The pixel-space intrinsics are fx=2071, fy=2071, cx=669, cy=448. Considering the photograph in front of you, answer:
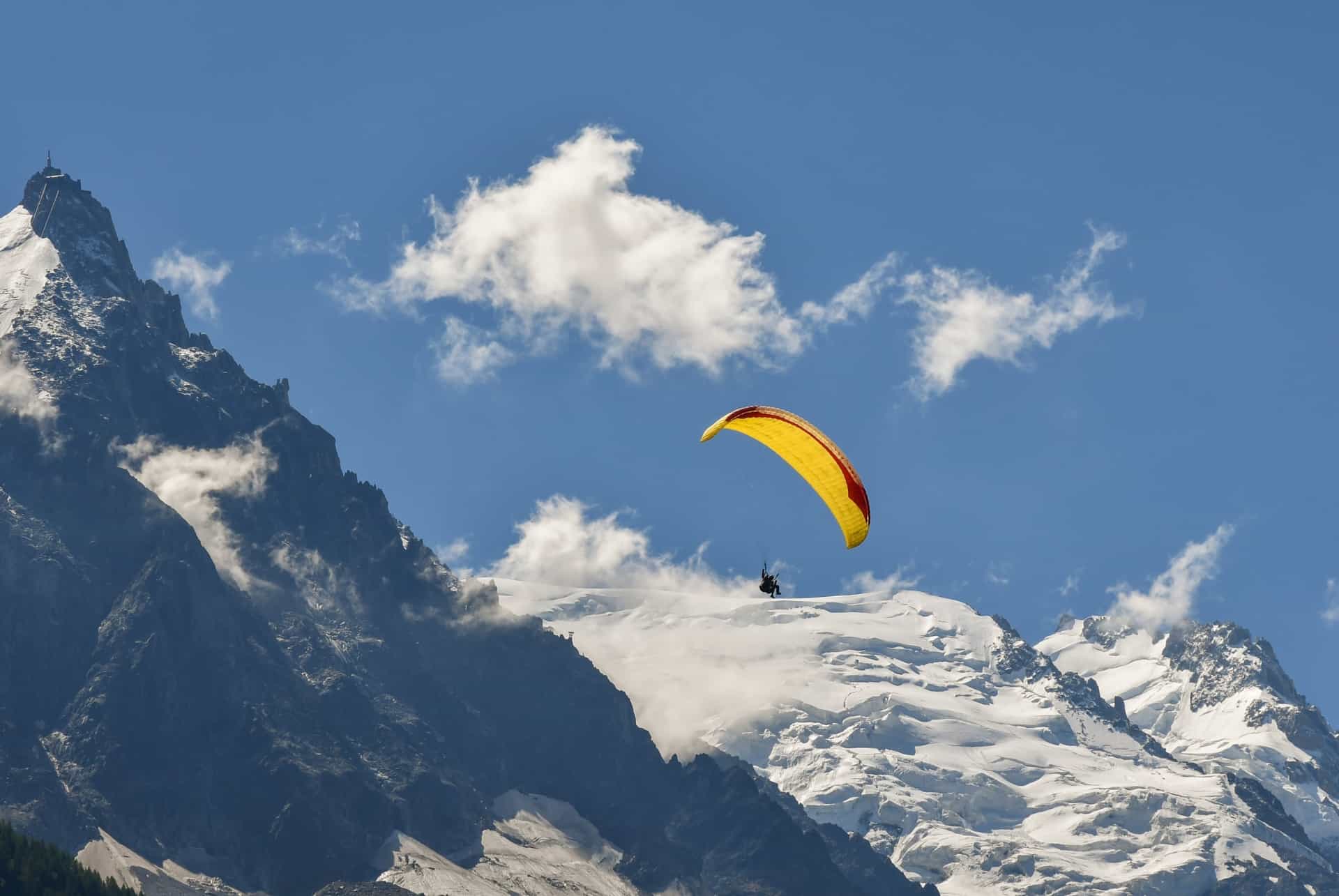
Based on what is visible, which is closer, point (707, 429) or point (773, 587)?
point (707, 429)

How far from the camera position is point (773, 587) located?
141 metres

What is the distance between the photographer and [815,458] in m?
136

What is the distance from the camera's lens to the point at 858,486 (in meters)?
134

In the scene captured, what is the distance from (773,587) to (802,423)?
39.8 ft

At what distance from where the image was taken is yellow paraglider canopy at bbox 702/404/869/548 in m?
134

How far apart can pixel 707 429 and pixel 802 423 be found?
881 centimetres

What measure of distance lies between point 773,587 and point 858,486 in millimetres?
10980

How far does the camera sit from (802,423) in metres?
136

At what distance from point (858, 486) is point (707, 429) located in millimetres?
11279

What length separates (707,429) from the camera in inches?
5128

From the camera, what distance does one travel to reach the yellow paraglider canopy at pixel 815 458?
134 m
